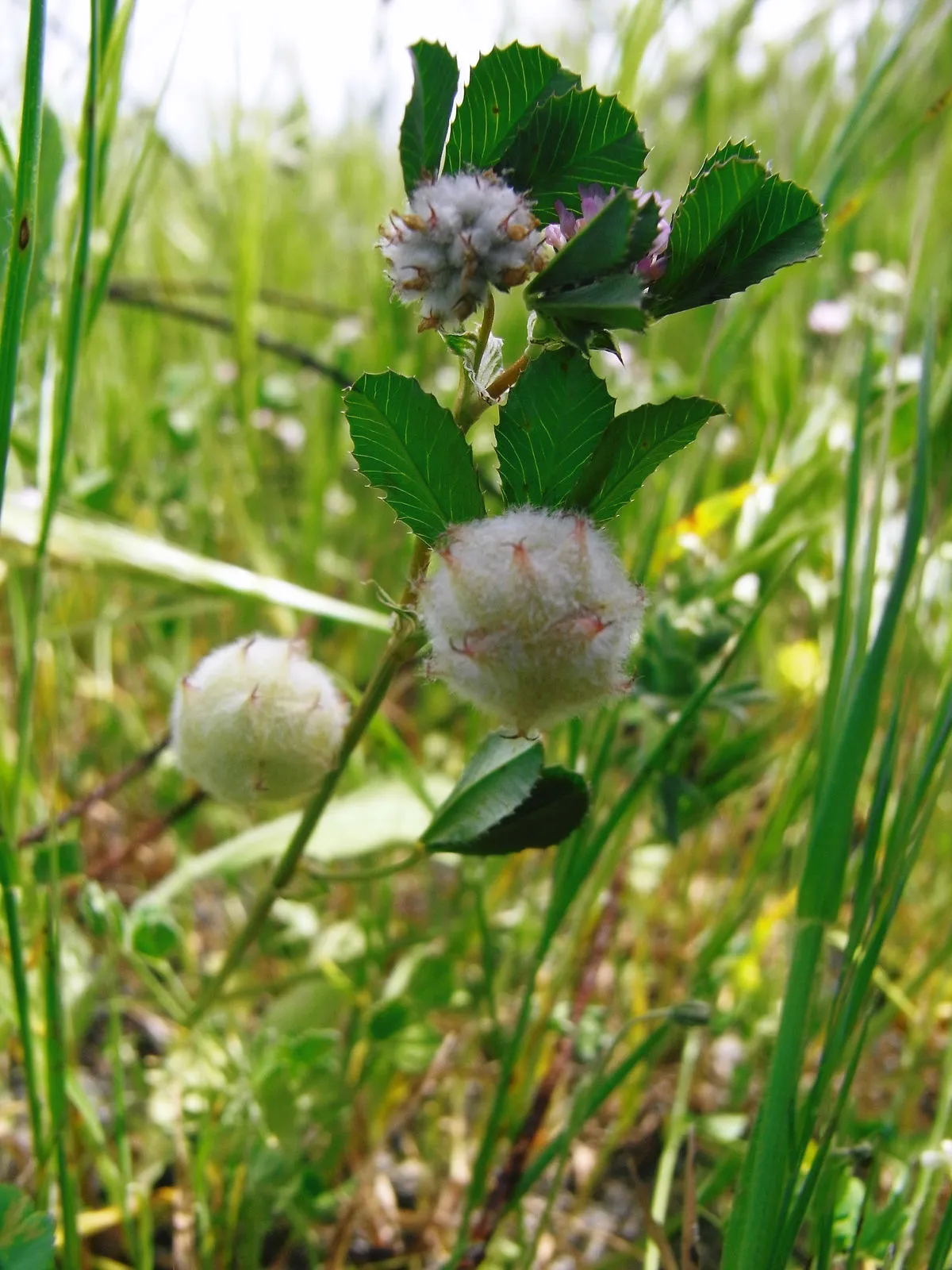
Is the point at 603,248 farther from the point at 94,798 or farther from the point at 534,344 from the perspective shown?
the point at 94,798

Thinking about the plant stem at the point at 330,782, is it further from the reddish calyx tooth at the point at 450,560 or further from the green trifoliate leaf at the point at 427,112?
the green trifoliate leaf at the point at 427,112

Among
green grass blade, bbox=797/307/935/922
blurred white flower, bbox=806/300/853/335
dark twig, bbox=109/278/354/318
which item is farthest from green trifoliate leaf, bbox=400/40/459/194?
blurred white flower, bbox=806/300/853/335

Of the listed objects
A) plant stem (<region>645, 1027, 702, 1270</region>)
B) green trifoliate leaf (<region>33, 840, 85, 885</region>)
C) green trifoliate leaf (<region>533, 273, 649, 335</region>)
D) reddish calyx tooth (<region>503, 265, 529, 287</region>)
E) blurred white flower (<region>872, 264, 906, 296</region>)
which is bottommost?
plant stem (<region>645, 1027, 702, 1270</region>)

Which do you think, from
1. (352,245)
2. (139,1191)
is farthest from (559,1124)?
(352,245)

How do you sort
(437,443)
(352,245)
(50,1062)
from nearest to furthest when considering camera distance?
(437,443), (50,1062), (352,245)

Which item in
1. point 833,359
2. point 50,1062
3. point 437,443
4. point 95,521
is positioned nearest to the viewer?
point 437,443

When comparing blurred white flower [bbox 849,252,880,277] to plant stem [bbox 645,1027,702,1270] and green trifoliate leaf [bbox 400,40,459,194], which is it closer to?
plant stem [bbox 645,1027,702,1270]

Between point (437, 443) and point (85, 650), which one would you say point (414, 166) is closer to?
point (437, 443)
